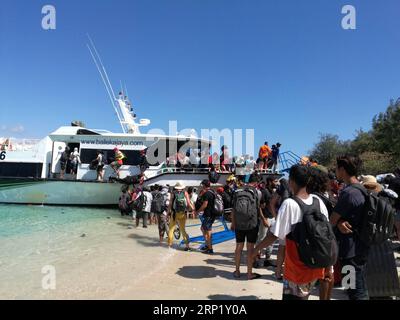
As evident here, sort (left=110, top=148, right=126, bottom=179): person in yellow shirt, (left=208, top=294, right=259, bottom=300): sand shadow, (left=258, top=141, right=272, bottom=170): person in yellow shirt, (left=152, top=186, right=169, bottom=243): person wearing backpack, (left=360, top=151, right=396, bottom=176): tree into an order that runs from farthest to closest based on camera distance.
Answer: (left=360, top=151, right=396, bottom=176): tree → (left=110, top=148, right=126, bottom=179): person in yellow shirt → (left=258, top=141, right=272, bottom=170): person in yellow shirt → (left=152, top=186, right=169, bottom=243): person wearing backpack → (left=208, top=294, right=259, bottom=300): sand shadow

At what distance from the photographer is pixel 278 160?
13.5 metres

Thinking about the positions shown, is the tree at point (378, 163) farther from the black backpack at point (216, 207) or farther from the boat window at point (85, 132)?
the black backpack at point (216, 207)

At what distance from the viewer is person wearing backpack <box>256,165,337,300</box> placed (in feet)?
8.39

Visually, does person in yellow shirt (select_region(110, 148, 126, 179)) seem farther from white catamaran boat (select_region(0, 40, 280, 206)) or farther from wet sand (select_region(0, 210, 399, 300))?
wet sand (select_region(0, 210, 399, 300))

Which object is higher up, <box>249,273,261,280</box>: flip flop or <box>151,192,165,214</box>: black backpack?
<box>151,192,165,214</box>: black backpack

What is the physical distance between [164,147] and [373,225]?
12.9 metres

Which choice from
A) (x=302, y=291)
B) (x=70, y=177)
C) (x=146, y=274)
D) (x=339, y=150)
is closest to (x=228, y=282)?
(x=146, y=274)

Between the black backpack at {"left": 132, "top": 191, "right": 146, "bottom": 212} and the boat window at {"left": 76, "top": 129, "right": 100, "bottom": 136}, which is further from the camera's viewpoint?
the boat window at {"left": 76, "top": 129, "right": 100, "bottom": 136}

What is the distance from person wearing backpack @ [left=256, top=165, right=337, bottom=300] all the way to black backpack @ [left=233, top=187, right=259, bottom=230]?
208 cm

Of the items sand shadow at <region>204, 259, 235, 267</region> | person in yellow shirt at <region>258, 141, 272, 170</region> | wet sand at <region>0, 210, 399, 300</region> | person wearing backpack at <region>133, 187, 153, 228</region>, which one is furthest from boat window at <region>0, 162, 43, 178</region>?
sand shadow at <region>204, 259, 235, 267</region>

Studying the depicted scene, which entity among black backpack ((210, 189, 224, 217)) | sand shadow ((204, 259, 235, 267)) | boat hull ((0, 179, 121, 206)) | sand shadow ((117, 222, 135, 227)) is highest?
black backpack ((210, 189, 224, 217))

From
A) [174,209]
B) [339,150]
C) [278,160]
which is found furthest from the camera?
[339,150]

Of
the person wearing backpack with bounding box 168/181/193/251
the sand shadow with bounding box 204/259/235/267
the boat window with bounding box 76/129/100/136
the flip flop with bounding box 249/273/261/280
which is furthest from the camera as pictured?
the boat window with bounding box 76/129/100/136
